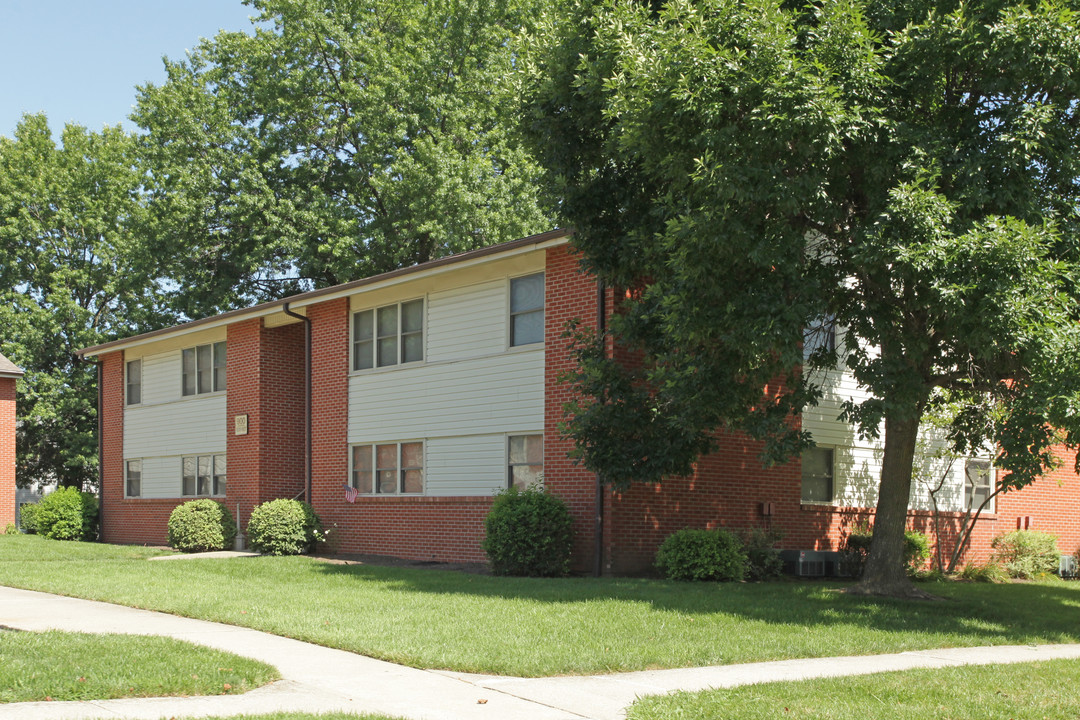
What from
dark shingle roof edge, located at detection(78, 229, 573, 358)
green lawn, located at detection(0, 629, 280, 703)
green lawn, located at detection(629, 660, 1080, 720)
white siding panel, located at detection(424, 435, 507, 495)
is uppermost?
dark shingle roof edge, located at detection(78, 229, 573, 358)

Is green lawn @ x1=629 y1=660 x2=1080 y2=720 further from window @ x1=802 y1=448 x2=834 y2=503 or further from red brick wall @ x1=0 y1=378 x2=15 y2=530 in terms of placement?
red brick wall @ x1=0 y1=378 x2=15 y2=530

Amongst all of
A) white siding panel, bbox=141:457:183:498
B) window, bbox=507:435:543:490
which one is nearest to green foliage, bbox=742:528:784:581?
window, bbox=507:435:543:490

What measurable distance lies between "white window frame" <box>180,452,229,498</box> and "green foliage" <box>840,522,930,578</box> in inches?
560

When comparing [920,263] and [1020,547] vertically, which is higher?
[920,263]

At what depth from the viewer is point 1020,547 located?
2239 centimetres

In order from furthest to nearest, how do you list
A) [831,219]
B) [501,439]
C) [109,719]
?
[501,439], [831,219], [109,719]

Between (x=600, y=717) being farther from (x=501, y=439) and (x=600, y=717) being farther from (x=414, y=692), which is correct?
(x=501, y=439)

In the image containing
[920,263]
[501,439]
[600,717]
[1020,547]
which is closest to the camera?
[600,717]

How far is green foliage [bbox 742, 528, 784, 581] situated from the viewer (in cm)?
1754

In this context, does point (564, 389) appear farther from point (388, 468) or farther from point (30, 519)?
point (30, 519)

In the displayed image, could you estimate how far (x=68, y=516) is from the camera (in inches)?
1189

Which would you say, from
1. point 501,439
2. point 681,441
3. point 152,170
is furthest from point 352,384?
point 152,170

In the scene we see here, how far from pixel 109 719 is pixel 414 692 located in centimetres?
218

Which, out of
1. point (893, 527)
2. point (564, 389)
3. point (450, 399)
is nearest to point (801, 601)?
point (893, 527)
